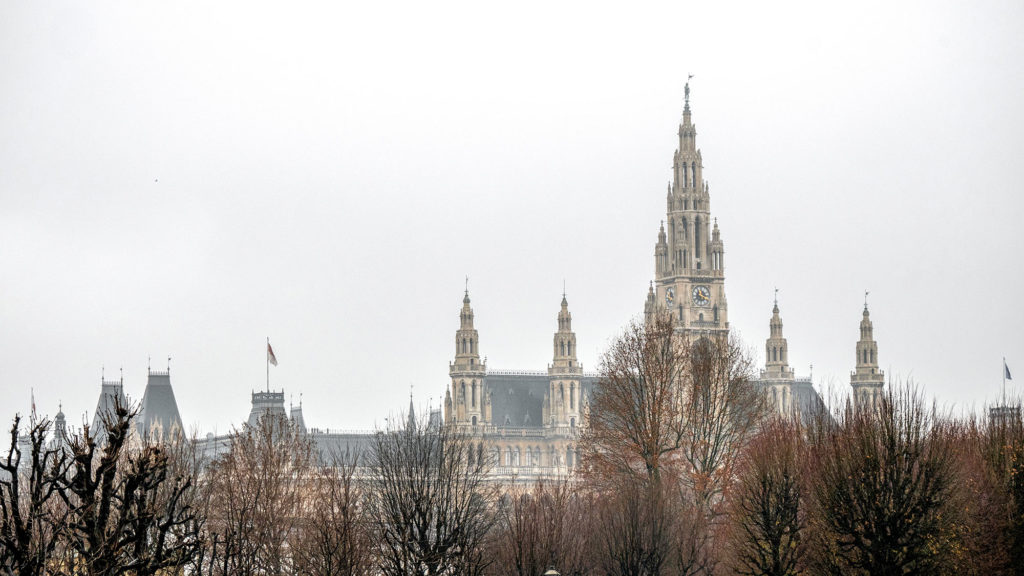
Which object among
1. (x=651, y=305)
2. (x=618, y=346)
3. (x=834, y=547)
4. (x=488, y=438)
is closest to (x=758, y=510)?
(x=834, y=547)

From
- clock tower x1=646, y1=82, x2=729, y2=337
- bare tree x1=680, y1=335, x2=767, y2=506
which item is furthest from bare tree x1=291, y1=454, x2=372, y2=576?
clock tower x1=646, y1=82, x2=729, y2=337

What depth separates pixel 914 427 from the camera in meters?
51.1

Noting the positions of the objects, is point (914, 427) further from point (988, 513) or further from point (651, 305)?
point (651, 305)

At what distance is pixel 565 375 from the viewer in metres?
190

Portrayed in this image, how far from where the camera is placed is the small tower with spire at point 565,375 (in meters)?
191

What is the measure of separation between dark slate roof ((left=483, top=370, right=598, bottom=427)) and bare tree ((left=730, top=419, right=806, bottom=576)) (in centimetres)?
13860

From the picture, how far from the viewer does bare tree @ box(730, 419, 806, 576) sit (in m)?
52.8

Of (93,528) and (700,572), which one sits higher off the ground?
(93,528)

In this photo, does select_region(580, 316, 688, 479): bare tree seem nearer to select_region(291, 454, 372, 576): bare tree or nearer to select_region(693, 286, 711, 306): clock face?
select_region(291, 454, 372, 576): bare tree

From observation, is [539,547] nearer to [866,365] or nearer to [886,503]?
[886,503]

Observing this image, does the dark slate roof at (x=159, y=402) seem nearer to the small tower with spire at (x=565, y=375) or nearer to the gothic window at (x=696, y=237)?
the small tower with spire at (x=565, y=375)

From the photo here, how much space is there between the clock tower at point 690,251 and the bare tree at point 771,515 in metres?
111

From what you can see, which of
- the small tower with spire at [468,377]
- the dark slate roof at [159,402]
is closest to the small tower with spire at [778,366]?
the small tower with spire at [468,377]

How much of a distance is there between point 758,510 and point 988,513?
26.4ft
